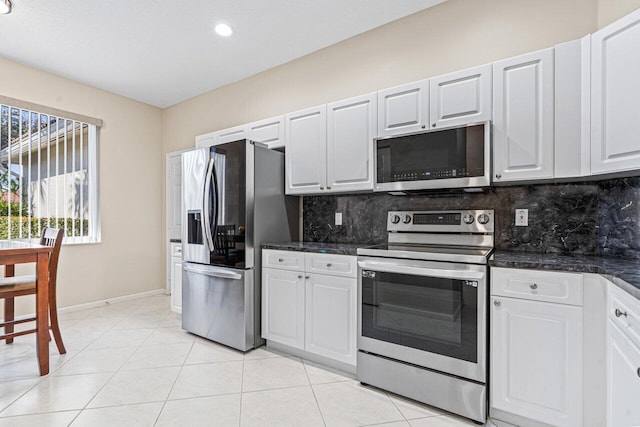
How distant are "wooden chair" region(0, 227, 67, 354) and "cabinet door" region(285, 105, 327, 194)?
77.9 inches

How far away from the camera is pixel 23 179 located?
354 cm

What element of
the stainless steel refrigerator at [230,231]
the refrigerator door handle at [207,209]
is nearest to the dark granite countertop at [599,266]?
the stainless steel refrigerator at [230,231]

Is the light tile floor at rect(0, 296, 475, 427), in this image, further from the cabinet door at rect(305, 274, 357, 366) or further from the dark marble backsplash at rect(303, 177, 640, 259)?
the dark marble backsplash at rect(303, 177, 640, 259)

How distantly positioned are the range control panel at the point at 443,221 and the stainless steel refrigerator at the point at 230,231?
1.07 metres

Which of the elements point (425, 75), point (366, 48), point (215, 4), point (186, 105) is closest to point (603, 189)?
point (425, 75)

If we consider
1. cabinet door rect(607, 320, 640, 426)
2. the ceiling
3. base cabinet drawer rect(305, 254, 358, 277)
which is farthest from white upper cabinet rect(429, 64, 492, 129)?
cabinet door rect(607, 320, 640, 426)

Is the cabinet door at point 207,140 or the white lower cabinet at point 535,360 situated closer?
the white lower cabinet at point 535,360

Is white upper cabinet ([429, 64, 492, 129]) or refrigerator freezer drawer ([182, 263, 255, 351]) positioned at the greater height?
white upper cabinet ([429, 64, 492, 129])

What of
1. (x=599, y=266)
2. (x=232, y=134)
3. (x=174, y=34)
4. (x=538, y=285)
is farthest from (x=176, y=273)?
(x=599, y=266)

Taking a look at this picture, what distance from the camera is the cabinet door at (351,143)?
255 centimetres

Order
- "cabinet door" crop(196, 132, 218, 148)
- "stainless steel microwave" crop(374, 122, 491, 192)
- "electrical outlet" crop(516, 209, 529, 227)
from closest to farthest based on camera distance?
"stainless steel microwave" crop(374, 122, 491, 192) → "electrical outlet" crop(516, 209, 529, 227) → "cabinet door" crop(196, 132, 218, 148)

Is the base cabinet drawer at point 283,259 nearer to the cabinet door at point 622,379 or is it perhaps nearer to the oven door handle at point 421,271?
the oven door handle at point 421,271

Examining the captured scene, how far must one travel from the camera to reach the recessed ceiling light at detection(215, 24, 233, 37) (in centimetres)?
284

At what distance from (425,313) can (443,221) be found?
0.78 meters
